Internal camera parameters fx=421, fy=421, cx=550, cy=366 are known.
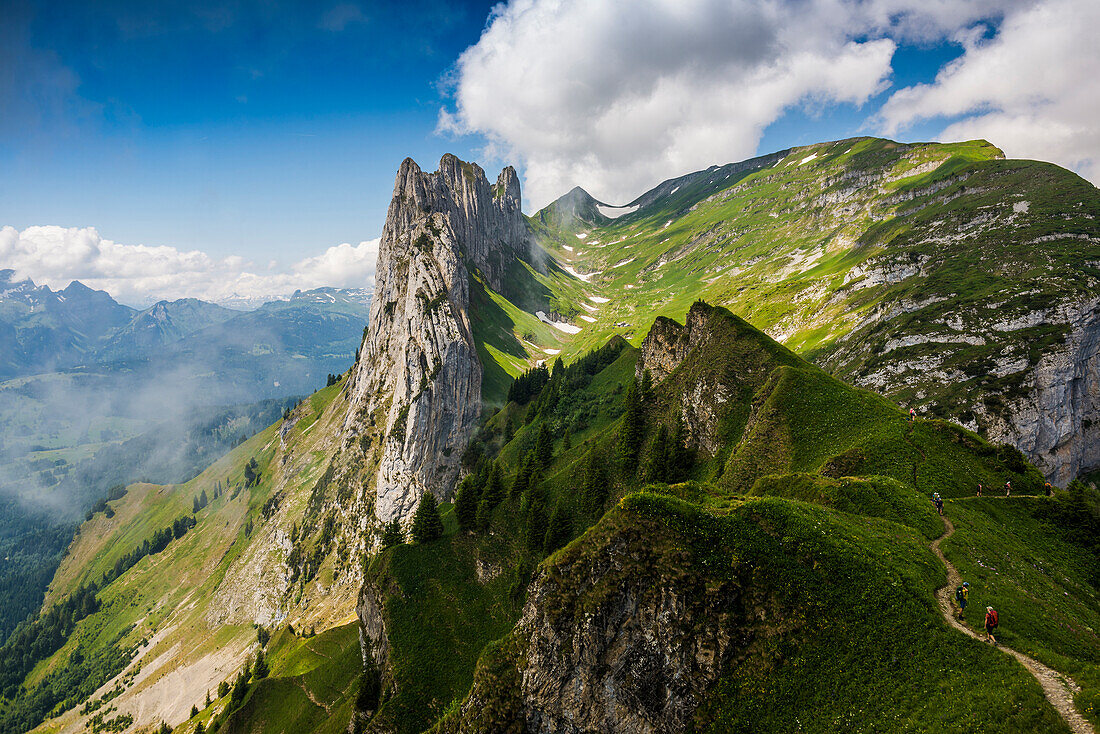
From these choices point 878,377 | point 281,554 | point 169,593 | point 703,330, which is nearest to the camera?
point 703,330

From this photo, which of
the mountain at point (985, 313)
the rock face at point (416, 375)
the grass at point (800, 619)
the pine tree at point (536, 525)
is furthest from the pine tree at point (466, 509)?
the mountain at point (985, 313)

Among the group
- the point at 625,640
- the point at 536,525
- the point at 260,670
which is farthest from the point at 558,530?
the point at 260,670

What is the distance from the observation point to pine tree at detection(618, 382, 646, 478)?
63.6 meters

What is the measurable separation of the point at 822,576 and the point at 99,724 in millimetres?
208759

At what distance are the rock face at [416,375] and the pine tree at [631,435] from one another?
273 ft

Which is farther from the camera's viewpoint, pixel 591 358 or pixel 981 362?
pixel 591 358

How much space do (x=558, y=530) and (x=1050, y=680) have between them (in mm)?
44779

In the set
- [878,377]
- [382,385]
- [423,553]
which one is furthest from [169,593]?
[878,377]

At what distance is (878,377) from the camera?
4173 inches

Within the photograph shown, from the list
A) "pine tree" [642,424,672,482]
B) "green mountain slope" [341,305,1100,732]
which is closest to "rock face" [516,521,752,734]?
"green mountain slope" [341,305,1100,732]

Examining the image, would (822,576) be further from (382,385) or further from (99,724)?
(99,724)

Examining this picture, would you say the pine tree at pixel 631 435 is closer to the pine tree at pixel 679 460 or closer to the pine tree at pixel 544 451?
the pine tree at pixel 679 460

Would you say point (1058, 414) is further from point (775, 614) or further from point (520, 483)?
point (520, 483)

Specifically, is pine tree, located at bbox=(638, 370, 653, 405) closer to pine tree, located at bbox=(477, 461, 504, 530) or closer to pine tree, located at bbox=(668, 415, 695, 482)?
pine tree, located at bbox=(668, 415, 695, 482)
